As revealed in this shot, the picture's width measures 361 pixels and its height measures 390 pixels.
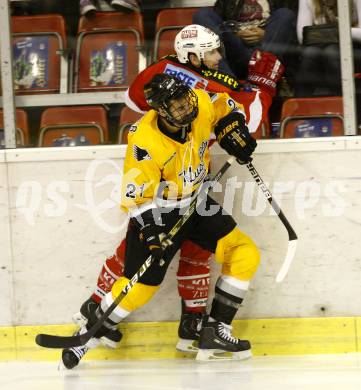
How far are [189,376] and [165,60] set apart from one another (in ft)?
4.38

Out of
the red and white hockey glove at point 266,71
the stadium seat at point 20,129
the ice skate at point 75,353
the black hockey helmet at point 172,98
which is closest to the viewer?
the black hockey helmet at point 172,98

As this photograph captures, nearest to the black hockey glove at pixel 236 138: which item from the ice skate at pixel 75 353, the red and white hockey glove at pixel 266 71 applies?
the red and white hockey glove at pixel 266 71

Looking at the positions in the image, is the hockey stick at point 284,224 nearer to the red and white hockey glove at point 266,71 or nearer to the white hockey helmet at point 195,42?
the red and white hockey glove at point 266,71

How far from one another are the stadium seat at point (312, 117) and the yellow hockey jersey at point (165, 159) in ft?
0.98

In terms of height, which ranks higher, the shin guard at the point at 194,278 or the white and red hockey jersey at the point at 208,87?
the white and red hockey jersey at the point at 208,87

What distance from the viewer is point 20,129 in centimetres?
394

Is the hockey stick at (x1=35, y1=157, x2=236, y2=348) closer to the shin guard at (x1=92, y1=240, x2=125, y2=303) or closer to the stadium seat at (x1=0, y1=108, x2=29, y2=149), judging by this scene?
the shin guard at (x1=92, y1=240, x2=125, y2=303)

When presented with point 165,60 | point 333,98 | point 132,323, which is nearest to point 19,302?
point 132,323

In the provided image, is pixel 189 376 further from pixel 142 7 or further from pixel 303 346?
pixel 142 7

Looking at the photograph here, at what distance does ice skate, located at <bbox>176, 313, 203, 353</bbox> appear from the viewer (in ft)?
12.5

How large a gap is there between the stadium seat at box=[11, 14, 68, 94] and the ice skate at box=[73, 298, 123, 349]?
3.22 feet

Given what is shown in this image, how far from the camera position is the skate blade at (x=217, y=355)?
12.4ft

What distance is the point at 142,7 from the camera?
4133 millimetres

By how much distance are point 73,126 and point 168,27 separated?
62 cm
